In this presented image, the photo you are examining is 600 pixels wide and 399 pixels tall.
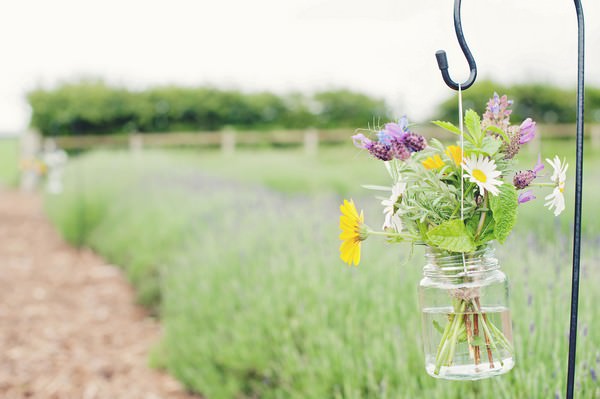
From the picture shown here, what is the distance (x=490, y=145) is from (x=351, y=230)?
0.92ft

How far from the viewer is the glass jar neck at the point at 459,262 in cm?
122

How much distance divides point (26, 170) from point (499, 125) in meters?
17.8

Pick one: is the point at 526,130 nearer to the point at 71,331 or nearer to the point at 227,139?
the point at 71,331

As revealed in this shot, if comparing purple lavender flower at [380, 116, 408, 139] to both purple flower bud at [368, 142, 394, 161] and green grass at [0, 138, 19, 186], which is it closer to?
purple flower bud at [368, 142, 394, 161]

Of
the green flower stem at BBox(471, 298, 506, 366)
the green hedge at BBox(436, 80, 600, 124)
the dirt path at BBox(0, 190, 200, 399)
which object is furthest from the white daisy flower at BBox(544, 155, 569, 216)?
the green hedge at BBox(436, 80, 600, 124)

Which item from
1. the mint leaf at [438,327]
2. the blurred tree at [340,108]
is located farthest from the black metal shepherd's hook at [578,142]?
the blurred tree at [340,108]

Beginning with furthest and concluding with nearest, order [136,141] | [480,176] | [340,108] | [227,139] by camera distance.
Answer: [340,108] → [136,141] → [227,139] → [480,176]

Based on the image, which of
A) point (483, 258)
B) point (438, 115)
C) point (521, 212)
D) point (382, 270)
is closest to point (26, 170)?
point (438, 115)

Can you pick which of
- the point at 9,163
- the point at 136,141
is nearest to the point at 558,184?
the point at 136,141

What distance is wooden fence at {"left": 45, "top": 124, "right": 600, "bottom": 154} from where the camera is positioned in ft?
61.4

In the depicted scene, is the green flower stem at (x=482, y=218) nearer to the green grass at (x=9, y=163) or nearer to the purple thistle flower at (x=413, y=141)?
the purple thistle flower at (x=413, y=141)

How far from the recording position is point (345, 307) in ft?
8.91

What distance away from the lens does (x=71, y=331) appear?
16.3 ft

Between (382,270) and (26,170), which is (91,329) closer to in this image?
(382,270)
